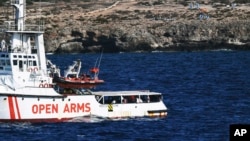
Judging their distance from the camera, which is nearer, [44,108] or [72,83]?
[44,108]

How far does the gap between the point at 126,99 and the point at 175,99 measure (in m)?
17.3

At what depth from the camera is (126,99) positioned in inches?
2950

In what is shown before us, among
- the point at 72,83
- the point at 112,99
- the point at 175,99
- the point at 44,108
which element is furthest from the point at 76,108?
the point at 175,99

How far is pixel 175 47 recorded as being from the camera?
200 meters

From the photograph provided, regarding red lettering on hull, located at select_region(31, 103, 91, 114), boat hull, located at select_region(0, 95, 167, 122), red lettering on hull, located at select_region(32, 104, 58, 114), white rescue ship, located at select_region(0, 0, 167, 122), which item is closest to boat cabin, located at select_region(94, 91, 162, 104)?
white rescue ship, located at select_region(0, 0, 167, 122)

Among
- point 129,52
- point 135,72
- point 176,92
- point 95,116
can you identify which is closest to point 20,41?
point 95,116

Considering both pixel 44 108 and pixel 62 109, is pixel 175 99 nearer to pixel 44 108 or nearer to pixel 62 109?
pixel 62 109

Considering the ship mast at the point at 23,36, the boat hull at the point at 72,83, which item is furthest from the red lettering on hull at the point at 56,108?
the ship mast at the point at 23,36

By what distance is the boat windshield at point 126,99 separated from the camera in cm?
7362

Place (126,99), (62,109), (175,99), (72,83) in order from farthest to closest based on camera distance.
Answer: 1. (175,99)
2. (126,99)
3. (72,83)
4. (62,109)

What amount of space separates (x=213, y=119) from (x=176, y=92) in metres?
26.4

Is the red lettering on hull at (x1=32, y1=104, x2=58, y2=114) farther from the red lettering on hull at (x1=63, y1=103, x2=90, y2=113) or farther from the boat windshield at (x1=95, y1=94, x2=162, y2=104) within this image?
the boat windshield at (x1=95, y1=94, x2=162, y2=104)

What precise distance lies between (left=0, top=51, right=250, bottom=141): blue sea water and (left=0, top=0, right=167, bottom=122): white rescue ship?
1.02 meters

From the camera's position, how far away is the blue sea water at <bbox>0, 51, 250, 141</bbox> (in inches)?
2576
